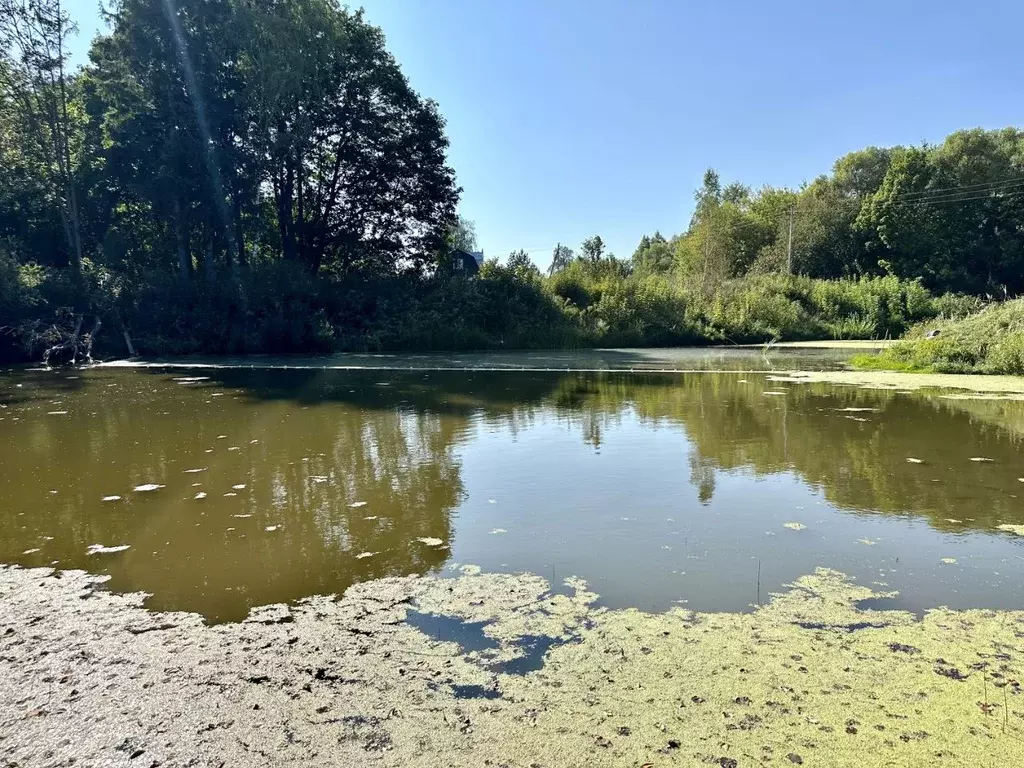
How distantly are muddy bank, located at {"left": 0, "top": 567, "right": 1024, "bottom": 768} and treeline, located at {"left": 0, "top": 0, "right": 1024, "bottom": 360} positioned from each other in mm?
18530

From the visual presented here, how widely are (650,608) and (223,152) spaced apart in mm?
22165

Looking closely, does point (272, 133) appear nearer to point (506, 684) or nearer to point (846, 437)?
point (846, 437)

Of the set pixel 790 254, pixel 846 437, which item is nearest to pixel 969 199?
pixel 790 254

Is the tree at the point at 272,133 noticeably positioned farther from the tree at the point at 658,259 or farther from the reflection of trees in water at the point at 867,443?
the tree at the point at 658,259

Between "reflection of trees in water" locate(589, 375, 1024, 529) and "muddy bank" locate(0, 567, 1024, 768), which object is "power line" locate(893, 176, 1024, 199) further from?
"muddy bank" locate(0, 567, 1024, 768)

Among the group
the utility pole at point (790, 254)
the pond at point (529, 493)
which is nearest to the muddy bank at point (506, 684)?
the pond at point (529, 493)

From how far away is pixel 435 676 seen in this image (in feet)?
8.53

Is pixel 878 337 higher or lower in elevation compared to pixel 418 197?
lower

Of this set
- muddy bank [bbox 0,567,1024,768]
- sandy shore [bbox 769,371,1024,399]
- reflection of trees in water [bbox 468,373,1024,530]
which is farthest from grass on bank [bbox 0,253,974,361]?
muddy bank [bbox 0,567,1024,768]

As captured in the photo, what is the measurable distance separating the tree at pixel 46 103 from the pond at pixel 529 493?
48.6 feet

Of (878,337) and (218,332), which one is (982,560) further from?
(878,337)

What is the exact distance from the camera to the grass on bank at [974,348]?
1195 cm

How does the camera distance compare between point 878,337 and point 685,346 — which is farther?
point 878,337

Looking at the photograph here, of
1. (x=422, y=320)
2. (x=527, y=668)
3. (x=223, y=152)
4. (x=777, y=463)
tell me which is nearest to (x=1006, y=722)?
(x=527, y=668)
